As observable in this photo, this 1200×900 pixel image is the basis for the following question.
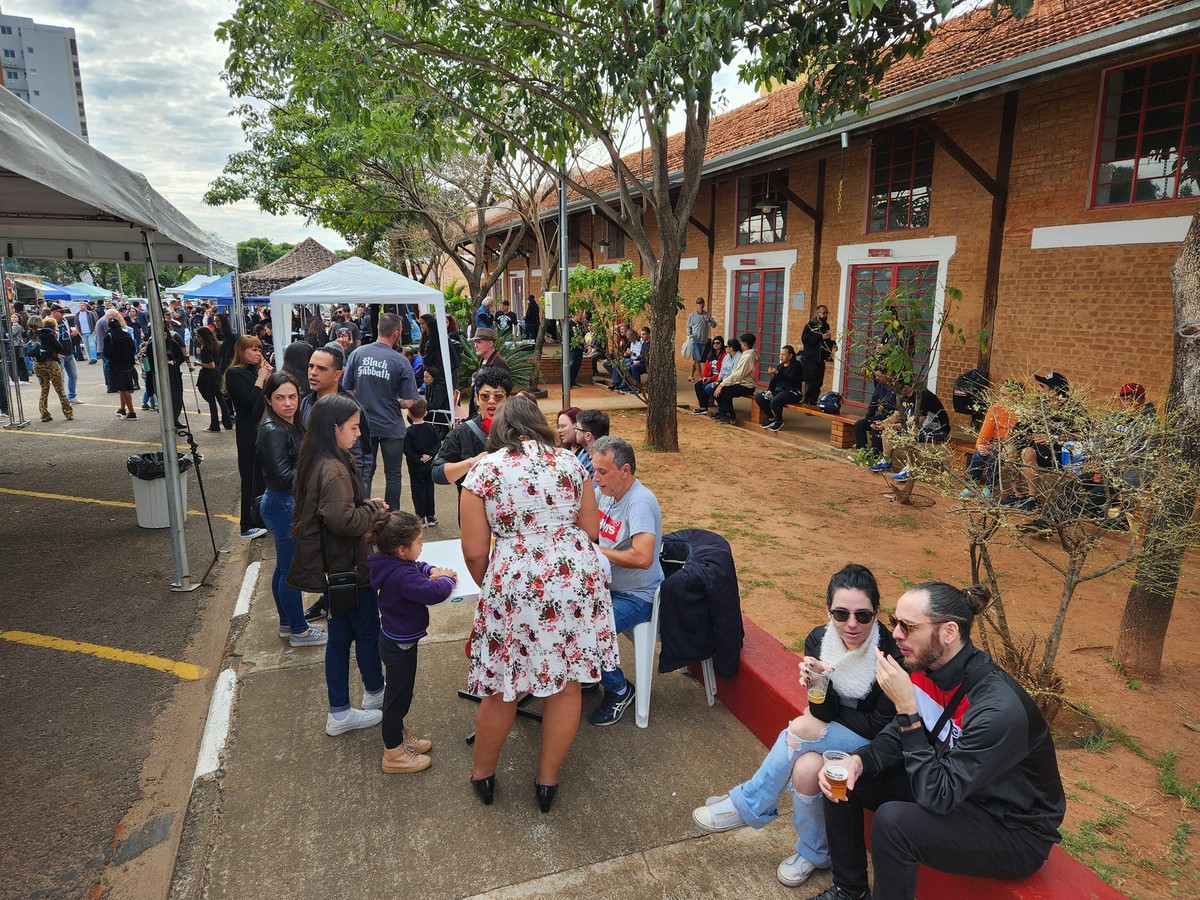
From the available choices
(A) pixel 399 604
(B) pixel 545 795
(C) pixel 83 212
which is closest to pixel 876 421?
(B) pixel 545 795

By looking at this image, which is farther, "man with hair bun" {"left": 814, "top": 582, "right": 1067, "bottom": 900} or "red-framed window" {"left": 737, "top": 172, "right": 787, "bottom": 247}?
"red-framed window" {"left": 737, "top": 172, "right": 787, "bottom": 247}

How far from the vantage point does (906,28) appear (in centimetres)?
569

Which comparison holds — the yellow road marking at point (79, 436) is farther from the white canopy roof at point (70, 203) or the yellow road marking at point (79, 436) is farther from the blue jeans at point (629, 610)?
the blue jeans at point (629, 610)

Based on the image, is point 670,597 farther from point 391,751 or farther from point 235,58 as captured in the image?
point 235,58

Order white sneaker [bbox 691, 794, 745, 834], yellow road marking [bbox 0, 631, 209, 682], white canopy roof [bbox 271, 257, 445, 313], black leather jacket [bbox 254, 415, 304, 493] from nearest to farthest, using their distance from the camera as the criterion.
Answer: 1. white sneaker [bbox 691, 794, 745, 834]
2. black leather jacket [bbox 254, 415, 304, 493]
3. yellow road marking [bbox 0, 631, 209, 682]
4. white canopy roof [bbox 271, 257, 445, 313]

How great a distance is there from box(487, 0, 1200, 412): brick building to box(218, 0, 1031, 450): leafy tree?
2055 mm

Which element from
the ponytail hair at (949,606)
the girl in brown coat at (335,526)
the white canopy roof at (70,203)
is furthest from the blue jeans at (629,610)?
the white canopy roof at (70,203)

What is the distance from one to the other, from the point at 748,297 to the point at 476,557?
13020 millimetres

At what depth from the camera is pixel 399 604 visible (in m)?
3.05

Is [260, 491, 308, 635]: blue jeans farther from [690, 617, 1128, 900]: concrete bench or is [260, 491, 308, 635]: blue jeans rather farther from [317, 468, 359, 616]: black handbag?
[690, 617, 1128, 900]: concrete bench

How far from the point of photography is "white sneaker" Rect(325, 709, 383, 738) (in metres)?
3.47

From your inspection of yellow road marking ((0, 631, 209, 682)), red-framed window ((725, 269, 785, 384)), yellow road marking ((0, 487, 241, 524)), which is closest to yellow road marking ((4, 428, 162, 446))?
yellow road marking ((0, 487, 241, 524))

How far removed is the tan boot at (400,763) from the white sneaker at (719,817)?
4.04 feet

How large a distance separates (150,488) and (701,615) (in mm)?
5532
